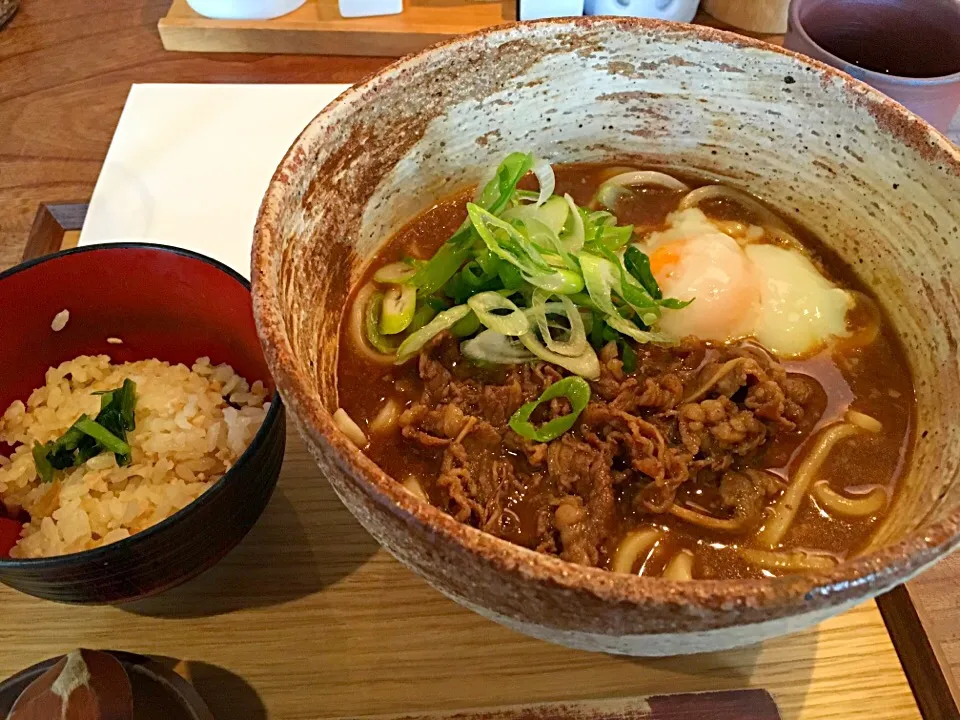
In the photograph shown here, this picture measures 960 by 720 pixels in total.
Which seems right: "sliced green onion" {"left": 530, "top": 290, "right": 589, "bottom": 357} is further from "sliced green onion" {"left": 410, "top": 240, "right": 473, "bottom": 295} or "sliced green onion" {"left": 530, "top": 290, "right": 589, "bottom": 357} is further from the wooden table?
the wooden table

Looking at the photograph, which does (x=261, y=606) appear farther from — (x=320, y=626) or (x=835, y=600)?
(x=835, y=600)

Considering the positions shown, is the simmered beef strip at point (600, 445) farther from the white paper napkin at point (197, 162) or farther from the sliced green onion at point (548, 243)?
the white paper napkin at point (197, 162)

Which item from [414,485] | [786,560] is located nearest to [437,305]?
[414,485]

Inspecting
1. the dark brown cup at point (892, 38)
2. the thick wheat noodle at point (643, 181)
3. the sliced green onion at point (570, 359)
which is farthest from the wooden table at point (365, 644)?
the dark brown cup at point (892, 38)

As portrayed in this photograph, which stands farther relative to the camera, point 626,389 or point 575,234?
point 575,234

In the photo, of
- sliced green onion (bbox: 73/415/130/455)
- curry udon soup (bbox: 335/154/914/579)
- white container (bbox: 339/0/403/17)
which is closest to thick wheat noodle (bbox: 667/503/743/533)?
curry udon soup (bbox: 335/154/914/579)

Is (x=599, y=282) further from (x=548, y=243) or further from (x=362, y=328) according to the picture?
(x=362, y=328)
